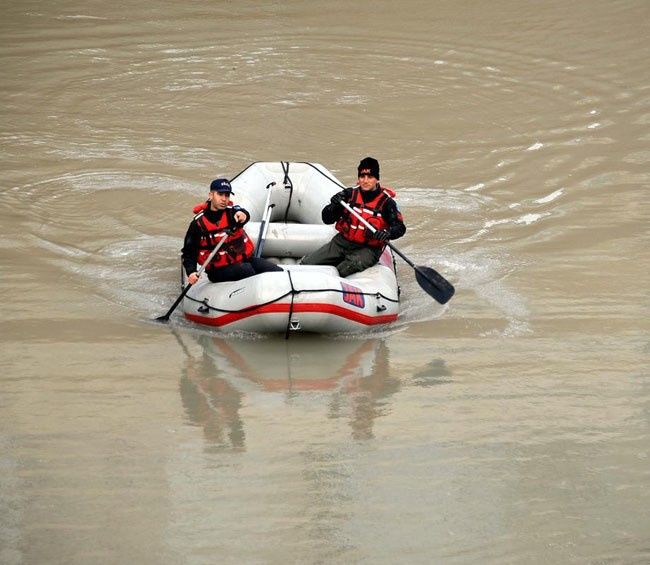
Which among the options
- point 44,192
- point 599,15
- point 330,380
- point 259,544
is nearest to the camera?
point 259,544

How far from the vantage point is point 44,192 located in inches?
397

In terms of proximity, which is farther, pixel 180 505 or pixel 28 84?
pixel 28 84

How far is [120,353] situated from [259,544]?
2.36m

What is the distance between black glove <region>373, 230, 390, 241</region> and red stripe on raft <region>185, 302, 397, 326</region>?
1.67 feet

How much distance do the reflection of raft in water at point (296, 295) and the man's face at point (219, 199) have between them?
19.1 inches

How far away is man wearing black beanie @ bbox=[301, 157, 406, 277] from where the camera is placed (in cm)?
759

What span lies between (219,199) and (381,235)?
1.10 metres

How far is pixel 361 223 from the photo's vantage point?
24.9 feet

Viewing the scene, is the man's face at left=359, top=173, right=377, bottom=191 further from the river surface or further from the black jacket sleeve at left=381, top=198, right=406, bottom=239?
the river surface

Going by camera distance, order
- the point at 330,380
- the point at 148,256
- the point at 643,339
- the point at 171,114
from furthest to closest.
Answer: the point at 171,114, the point at 148,256, the point at 643,339, the point at 330,380

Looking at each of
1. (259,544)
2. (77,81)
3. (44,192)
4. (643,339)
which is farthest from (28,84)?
(259,544)

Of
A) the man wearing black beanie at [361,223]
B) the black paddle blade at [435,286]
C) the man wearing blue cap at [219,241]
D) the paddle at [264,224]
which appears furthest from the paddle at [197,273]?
the black paddle blade at [435,286]

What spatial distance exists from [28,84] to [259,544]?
9268 millimetres

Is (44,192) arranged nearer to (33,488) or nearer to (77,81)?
(77,81)
